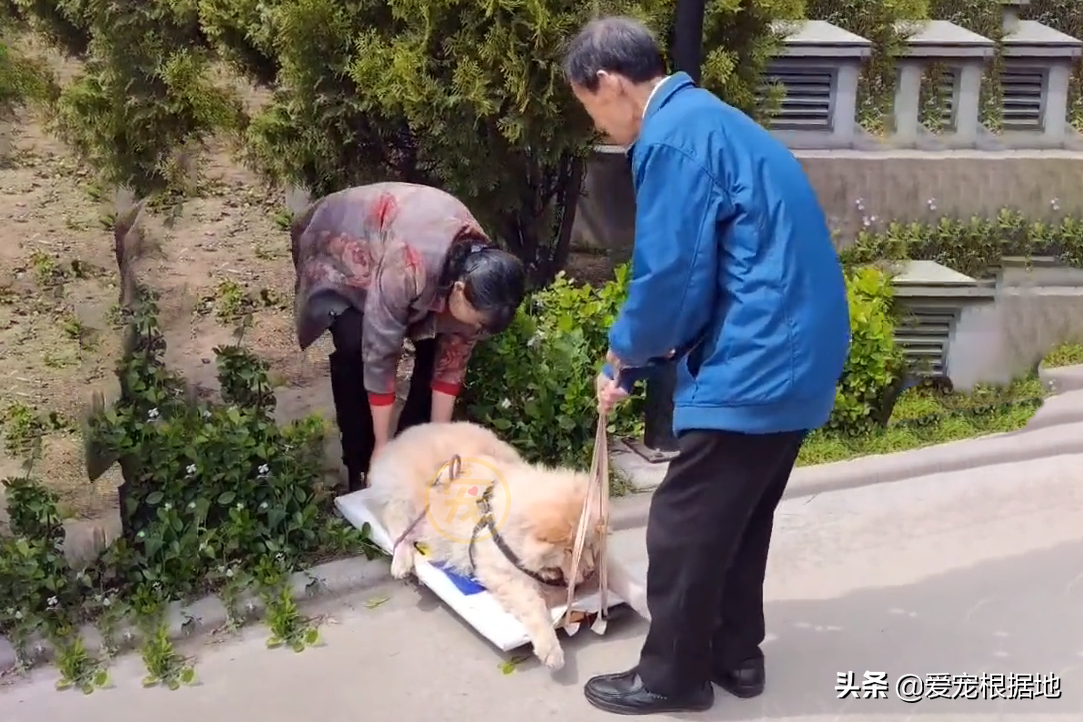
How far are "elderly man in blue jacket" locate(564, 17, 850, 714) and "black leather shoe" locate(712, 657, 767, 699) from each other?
420 mm

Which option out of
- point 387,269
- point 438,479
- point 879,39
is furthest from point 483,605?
point 879,39

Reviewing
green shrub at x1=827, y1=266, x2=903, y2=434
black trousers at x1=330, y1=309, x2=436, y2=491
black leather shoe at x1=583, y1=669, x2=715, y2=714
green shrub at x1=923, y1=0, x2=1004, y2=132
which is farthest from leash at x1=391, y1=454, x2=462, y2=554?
green shrub at x1=923, y1=0, x2=1004, y2=132

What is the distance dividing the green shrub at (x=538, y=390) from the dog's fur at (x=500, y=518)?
51 cm

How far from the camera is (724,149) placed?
255cm

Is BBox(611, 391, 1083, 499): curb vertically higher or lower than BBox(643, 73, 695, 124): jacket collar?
lower

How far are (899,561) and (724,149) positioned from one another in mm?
2248

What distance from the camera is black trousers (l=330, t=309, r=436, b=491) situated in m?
4.05

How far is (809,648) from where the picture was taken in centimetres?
361

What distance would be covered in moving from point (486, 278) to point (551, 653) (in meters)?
1.22

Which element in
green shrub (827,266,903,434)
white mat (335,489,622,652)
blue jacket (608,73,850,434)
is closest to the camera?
blue jacket (608,73,850,434)

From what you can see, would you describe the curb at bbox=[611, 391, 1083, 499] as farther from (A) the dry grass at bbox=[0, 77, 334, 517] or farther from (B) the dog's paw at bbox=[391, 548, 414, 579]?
(A) the dry grass at bbox=[0, 77, 334, 517]

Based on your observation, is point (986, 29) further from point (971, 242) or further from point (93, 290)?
point (93, 290)

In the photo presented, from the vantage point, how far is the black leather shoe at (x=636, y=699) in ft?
10.4

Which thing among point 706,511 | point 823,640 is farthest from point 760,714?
point 706,511
